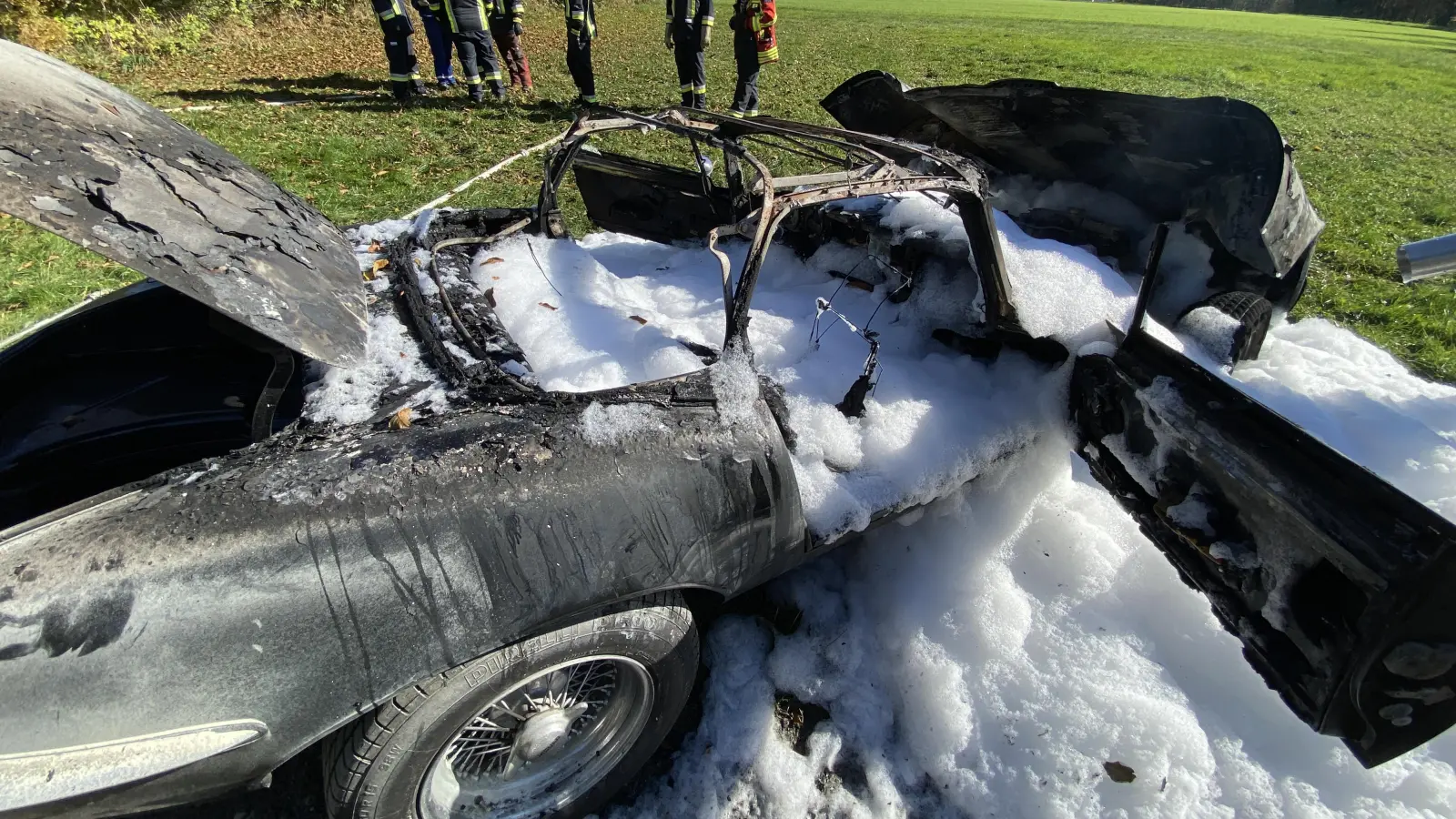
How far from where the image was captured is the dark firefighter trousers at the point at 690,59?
340 inches

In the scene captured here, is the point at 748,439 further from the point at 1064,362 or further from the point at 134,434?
the point at 134,434

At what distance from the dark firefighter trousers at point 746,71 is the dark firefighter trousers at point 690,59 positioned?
0.45 m

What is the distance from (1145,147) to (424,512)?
3464 millimetres

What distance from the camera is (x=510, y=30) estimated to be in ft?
29.9

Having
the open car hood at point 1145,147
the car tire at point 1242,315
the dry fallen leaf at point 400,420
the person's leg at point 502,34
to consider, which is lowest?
the car tire at point 1242,315

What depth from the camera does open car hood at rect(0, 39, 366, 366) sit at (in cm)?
150

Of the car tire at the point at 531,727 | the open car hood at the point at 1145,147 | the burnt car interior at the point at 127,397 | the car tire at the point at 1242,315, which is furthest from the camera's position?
the car tire at the point at 1242,315

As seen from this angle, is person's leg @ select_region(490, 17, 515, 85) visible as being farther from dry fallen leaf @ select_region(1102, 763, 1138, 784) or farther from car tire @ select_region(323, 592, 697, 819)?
dry fallen leaf @ select_region(1102, 763, 1138, 784)

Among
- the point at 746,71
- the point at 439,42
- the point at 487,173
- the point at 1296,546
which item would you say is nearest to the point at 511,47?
the point at 439,42

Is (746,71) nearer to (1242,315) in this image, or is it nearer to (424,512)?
(1242,315)

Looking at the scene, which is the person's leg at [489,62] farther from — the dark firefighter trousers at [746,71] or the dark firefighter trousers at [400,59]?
the dark firefighter trousers at [746,71]

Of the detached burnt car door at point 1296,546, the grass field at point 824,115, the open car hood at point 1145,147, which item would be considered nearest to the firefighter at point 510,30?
the grass field at point 824,115

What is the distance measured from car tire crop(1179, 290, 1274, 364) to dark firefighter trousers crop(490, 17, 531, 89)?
8.78 m

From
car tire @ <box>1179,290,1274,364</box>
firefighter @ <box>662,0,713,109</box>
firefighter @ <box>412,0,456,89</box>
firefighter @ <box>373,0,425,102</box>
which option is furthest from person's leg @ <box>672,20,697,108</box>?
car tire @ <box>1179,290,1274,364</box>
